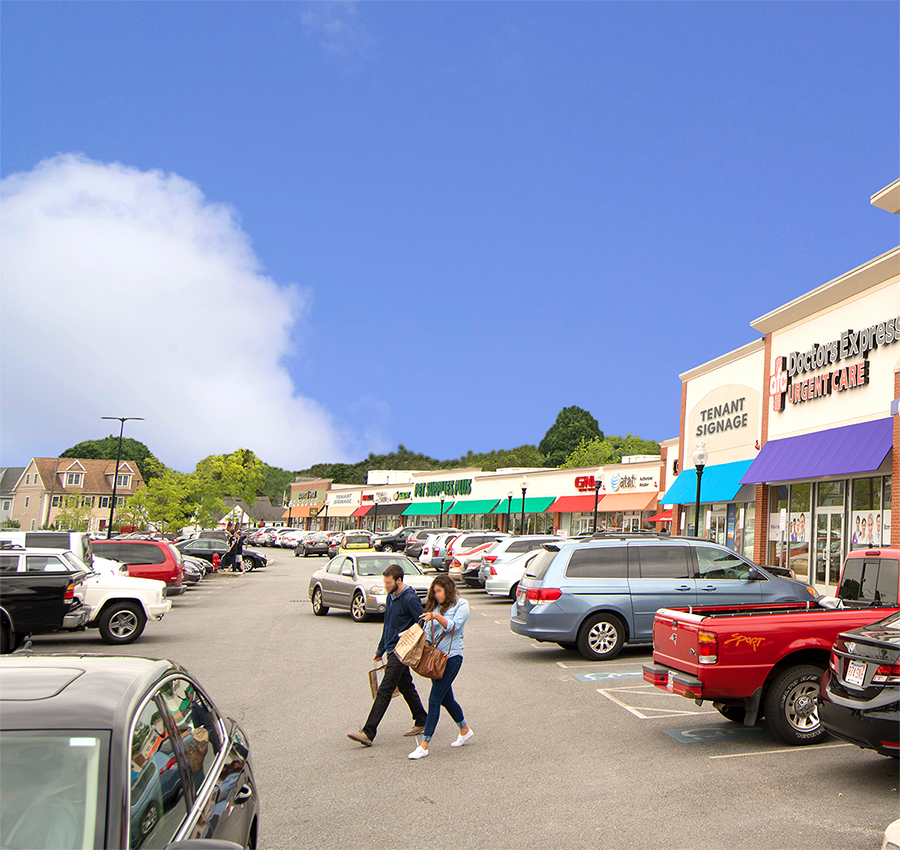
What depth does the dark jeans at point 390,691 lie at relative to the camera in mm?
8102

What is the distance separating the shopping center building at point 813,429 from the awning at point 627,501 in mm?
13118

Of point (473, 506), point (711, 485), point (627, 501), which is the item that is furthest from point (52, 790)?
point (473, 506)

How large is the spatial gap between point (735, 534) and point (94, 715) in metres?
27.6

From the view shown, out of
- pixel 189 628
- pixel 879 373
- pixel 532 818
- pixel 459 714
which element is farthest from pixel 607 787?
pixel 879 373

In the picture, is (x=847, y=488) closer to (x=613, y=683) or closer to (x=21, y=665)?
(x=613, y=683)

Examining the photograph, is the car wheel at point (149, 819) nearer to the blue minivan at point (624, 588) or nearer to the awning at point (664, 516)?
the blue minivan at point (624, 588)

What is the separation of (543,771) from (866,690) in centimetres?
270

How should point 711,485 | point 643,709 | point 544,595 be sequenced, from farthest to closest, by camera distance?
1. point 711,485
2. point 544,595
3. point 643,709

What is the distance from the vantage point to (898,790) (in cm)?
658

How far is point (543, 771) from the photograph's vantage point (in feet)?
23.8

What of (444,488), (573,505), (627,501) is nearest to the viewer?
(627,501)

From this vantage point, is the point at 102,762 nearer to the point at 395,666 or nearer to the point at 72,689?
the point at 72,689

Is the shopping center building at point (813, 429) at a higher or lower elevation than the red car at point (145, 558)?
higher

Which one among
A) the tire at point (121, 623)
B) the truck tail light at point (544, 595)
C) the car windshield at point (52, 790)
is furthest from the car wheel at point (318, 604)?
the car windshield at point (52, 790)
